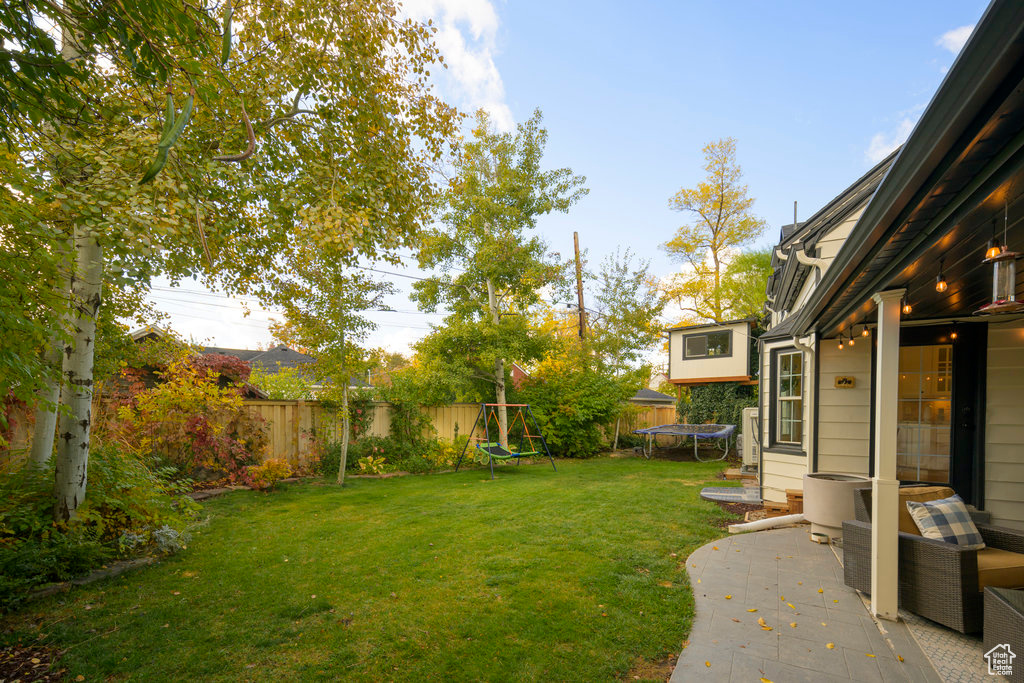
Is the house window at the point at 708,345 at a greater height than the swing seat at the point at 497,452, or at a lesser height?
greater

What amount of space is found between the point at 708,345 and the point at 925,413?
10707 mm

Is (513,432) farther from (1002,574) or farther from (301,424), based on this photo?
(1002,574)

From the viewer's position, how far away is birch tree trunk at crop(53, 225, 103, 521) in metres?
3.79

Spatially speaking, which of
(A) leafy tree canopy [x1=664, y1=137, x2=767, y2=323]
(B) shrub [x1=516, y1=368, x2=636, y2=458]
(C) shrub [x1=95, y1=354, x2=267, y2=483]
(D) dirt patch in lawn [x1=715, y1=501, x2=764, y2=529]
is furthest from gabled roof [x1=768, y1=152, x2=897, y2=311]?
(A) leafy tree canopy [x1=664, y1=137, x2=767, y2=323]

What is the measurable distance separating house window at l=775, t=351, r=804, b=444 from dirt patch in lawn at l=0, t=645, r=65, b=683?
279 inches

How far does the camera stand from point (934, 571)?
2.98 m

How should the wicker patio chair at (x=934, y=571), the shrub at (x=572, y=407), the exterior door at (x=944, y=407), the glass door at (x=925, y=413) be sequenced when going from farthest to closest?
the shrub at (x=572, y=407) → the glass door at (x=925, y=413) → the exterior door at (x=944, y=407) → the wicker patio chair at (x=934, y=571)

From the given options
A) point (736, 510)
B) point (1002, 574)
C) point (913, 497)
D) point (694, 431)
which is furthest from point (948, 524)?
point (694, 431)

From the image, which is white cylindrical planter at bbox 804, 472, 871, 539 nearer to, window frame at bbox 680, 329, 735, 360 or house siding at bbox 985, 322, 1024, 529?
house siding at bbox 985, 322, 1024, 529

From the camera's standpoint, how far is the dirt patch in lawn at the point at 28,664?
2.45m

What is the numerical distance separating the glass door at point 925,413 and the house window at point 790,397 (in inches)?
41.1

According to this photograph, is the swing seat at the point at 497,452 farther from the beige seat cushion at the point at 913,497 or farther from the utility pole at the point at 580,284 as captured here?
the beige seat cushion at the point at 913,497

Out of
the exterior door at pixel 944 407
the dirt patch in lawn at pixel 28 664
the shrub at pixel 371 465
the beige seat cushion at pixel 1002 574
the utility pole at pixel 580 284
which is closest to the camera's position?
the dirt patch in lawn at pixel 28 664

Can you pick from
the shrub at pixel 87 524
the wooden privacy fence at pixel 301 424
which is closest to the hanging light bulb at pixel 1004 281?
the shrub at pixel 87 524
